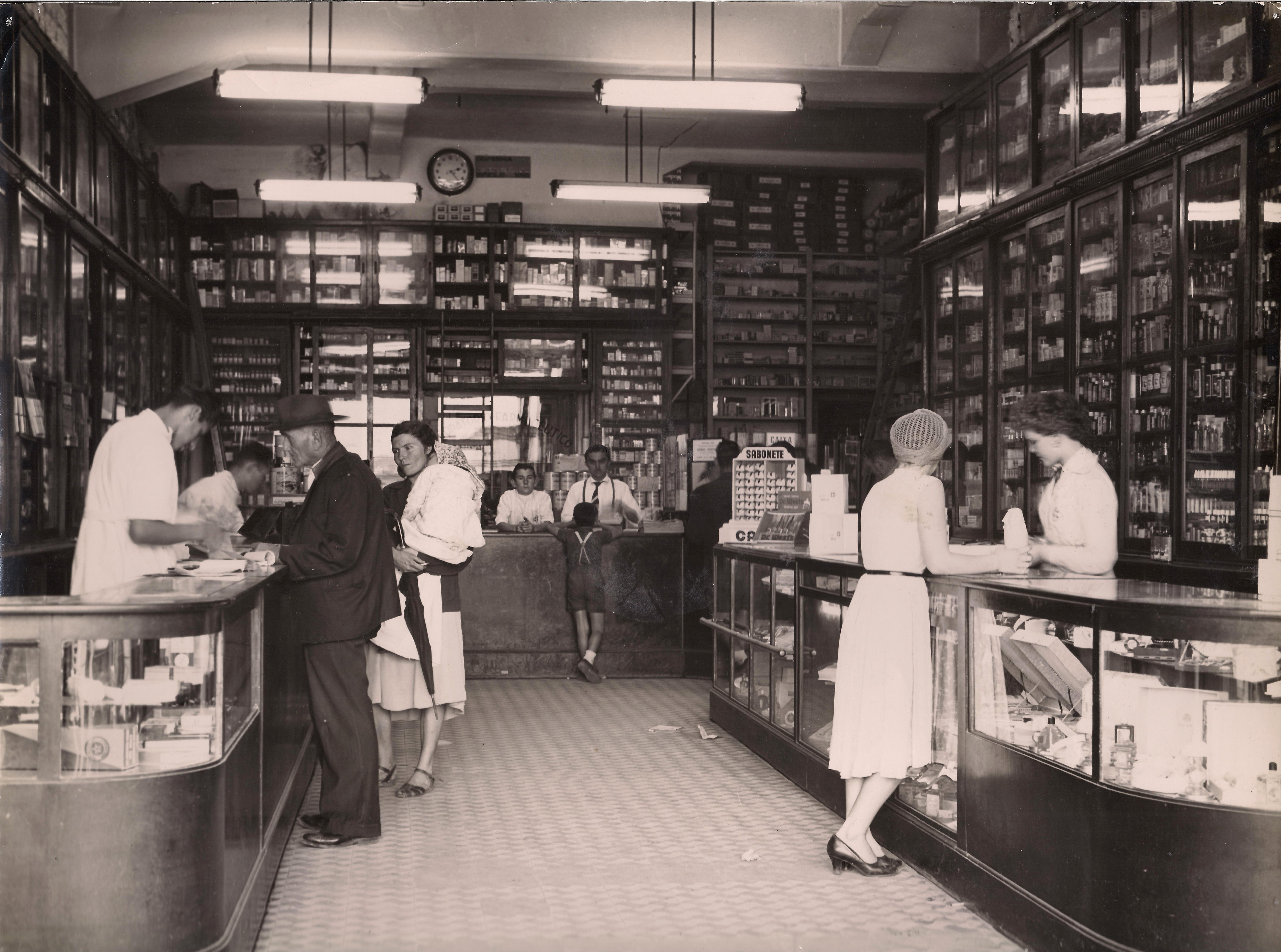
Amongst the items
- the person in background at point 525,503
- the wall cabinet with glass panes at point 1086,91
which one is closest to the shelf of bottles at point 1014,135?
the wall cabinet with glass panes at point 1086,91

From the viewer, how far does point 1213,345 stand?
5.90m

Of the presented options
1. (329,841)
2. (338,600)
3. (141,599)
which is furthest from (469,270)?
(141,599)

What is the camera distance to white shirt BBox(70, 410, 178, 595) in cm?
463

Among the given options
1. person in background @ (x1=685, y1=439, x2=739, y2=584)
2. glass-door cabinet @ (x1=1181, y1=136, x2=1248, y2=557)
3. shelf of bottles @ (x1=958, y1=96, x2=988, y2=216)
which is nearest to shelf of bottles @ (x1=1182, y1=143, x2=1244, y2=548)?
glass-door cabinet @ (x1=1181, y1=136, x2=1248, y2=557)

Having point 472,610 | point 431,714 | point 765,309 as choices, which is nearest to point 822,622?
point 431,714

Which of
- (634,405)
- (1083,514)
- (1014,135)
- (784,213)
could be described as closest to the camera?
(1083,514)

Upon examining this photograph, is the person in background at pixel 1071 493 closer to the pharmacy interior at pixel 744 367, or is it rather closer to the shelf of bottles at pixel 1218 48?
the pharmacy interior at pixel 744 367

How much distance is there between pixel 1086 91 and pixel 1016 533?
3.95 metres

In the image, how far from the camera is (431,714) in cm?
540

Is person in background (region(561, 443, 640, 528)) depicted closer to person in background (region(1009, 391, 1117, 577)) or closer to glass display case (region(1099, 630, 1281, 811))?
person in background (region(1009, 391, 1117, 577))

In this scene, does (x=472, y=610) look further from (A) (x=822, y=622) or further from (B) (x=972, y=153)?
(B) (x=972, y=153)

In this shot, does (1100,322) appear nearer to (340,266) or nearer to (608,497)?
(608,497)

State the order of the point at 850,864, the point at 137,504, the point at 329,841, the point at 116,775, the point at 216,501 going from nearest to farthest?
the point at 116,775
the point at 850,864
the point at 329,841
the point at 137,504
the point at 216,501

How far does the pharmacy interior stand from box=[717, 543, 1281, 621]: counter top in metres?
0.02
